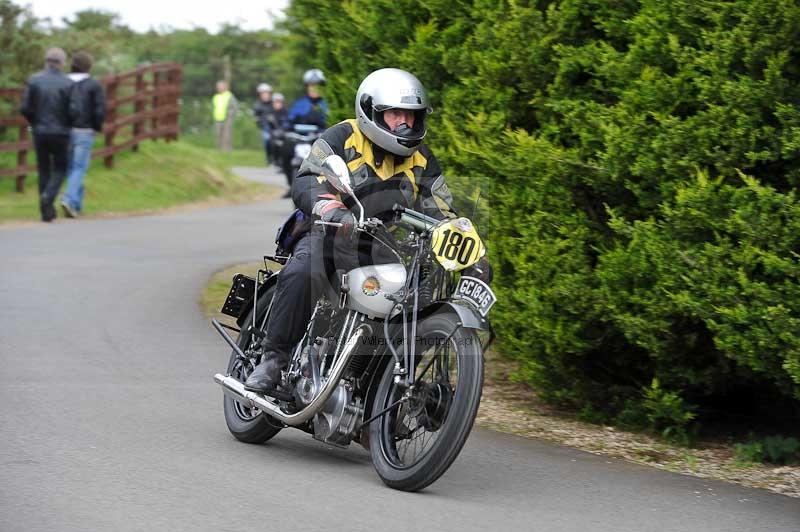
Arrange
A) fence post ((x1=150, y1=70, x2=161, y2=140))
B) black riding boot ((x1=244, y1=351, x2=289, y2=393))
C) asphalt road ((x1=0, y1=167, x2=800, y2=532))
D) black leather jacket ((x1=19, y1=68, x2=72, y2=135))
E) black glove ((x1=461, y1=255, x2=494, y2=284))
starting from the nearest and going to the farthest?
1. asphalt road ((x1=0, y1=167, x2=800, y2=532))
2. black glove ((x1=461, y1=255, x2=494, y2=284))
3. black riding boot ((x1=244, y1=351, x2=289, y2=393))
4. black leather jacket ((x1=19, y1=68, x2=72, y2=135))
5. fence post ((x1=150, y1=70, x2=161, y2=140))

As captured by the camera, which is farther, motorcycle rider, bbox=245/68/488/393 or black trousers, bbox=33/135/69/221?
black trousers, bbox=33/135/69/221

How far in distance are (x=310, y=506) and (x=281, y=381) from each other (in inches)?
46.3

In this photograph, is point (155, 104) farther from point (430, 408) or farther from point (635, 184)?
point (430, 408)

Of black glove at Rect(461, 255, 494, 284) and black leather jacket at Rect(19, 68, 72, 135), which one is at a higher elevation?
black glove at Rect(461, 255, 494, 284)

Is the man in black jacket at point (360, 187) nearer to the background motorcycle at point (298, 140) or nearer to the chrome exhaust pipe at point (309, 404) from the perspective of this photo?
the chrome exhaust pipe at point (309, 404)

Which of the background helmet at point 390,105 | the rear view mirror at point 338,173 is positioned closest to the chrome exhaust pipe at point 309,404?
the rear view mirror at point 338,173

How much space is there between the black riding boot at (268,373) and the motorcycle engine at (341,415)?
1.21 feet

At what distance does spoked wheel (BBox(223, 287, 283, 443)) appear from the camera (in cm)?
719

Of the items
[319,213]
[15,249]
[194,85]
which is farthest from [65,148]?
[194,85]

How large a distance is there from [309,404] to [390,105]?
59.1 inches

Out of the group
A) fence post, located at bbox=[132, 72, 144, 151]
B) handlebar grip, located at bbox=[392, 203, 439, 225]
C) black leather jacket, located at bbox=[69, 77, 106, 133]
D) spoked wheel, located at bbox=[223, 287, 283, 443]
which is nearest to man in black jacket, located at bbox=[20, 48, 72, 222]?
→ black leather jacket, located at bbox=[69, 77, 106, 133]

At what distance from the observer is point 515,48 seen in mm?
8031

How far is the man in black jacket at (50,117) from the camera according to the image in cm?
1838

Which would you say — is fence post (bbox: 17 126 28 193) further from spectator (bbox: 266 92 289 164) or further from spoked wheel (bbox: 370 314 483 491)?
spoked wheel (bbox: 370 314 483 491)
